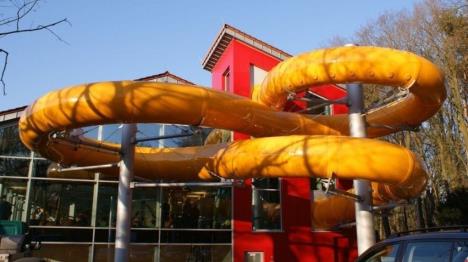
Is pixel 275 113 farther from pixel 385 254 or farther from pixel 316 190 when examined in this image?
pixel 385 254

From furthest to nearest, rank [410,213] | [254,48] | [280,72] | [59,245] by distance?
[410,213] < [254,48] < [59,245] < [280,72]

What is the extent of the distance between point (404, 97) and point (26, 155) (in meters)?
12.2

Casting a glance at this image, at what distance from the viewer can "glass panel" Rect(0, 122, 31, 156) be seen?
17.6 meters

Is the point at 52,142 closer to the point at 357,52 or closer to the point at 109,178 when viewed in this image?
the point at 109,178

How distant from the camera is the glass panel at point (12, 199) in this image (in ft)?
57.0

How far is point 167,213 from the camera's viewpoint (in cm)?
1853

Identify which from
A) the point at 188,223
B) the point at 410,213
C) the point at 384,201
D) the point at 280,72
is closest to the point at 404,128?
the point at 384,201

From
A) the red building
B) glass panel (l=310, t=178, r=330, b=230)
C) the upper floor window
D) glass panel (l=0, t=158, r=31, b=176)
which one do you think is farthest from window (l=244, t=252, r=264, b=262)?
glass panel (l=0, t=158, r=31, b=176)

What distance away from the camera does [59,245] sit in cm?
1706

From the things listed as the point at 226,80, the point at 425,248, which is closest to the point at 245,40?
the point at 226,80

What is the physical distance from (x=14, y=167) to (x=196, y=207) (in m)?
6.31

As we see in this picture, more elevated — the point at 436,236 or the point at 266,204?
the point at 266,204

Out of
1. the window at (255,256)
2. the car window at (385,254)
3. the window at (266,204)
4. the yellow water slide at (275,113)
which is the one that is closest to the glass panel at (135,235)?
the window at (255,256)

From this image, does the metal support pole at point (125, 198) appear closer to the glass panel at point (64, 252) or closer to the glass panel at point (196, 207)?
the glass panel at point (64, 252)
